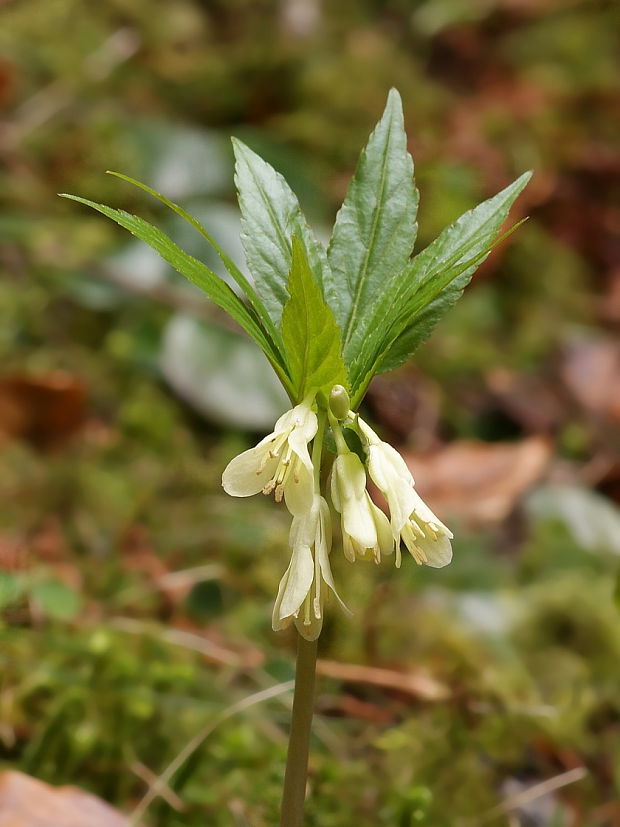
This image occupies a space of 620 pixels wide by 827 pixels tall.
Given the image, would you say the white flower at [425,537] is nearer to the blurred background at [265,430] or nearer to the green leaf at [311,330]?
the green leaf at [311,330]

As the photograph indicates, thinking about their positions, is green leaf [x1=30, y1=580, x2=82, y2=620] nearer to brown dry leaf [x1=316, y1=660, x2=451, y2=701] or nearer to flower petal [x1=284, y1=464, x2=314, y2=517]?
brown dry leaf [x1=316, y1=660, x2=451, y2=701]

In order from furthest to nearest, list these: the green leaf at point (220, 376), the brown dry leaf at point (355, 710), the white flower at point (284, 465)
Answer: the green leaf at point (220, 376)
the brown dry leaf at point (355, 710)
the white flower at point (284, 465)

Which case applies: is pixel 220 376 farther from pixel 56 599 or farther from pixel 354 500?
pixel 354 500

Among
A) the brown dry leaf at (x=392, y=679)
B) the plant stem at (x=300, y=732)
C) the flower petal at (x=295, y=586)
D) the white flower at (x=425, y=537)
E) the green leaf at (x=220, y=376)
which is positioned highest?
the white flower at (x=425, y=537)

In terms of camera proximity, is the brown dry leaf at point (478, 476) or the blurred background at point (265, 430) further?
the brown dry leaf at point (478, 476)

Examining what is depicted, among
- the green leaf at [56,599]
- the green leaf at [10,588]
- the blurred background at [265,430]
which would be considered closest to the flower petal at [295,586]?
the blurred background at [265,430]

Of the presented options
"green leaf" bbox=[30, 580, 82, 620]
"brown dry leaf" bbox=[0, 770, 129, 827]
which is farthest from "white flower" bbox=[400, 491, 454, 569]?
"green leaf" bbox=[30, 580, 82, 620]
